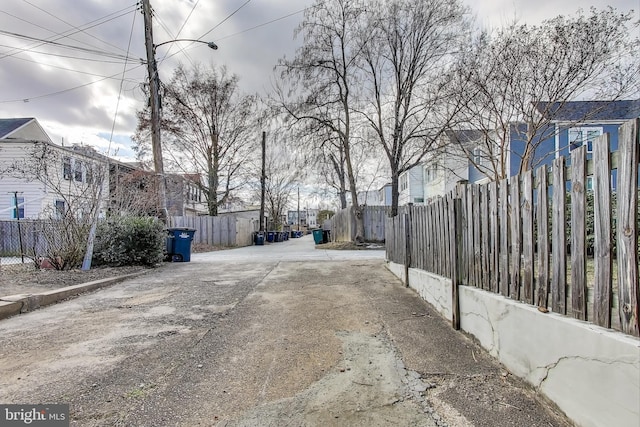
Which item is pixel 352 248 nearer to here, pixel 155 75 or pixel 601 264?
pixel 155 75

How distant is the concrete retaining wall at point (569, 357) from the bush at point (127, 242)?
8.22 meters

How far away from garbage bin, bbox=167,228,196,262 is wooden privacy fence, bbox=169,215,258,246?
7.55 metres

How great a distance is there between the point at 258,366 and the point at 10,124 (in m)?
24.8

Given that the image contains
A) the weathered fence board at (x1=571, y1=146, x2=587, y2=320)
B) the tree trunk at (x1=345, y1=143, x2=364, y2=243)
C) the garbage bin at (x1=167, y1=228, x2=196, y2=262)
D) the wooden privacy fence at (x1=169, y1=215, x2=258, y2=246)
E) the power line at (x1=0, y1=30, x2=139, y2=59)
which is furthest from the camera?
the wooden privacy fence at (x1=169, y1=215, x2=258, y2=246)

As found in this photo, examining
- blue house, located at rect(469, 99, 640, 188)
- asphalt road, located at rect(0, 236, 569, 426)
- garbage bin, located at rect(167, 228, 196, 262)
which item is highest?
blue house, located at rect(469, 99, 640, 188)

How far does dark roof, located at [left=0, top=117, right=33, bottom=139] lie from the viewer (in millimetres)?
18678

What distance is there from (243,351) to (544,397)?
7.94 ft

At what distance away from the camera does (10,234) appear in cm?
1191

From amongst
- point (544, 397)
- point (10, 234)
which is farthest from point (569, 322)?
point (10, 234)

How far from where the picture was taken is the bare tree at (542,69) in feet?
26.3

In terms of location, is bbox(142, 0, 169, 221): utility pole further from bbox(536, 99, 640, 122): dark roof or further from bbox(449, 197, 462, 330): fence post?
bbox(536, 99, 640, 122): dark roof

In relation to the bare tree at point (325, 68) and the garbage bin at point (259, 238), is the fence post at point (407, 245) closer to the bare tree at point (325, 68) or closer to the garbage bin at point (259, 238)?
the bare tree at point (325, 68)

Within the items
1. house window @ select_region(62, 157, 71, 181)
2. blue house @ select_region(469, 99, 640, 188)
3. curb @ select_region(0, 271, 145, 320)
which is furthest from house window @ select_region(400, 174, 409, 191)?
curb @ select_region(0, 271, 145, 320)

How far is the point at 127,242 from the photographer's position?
28.3 feet
